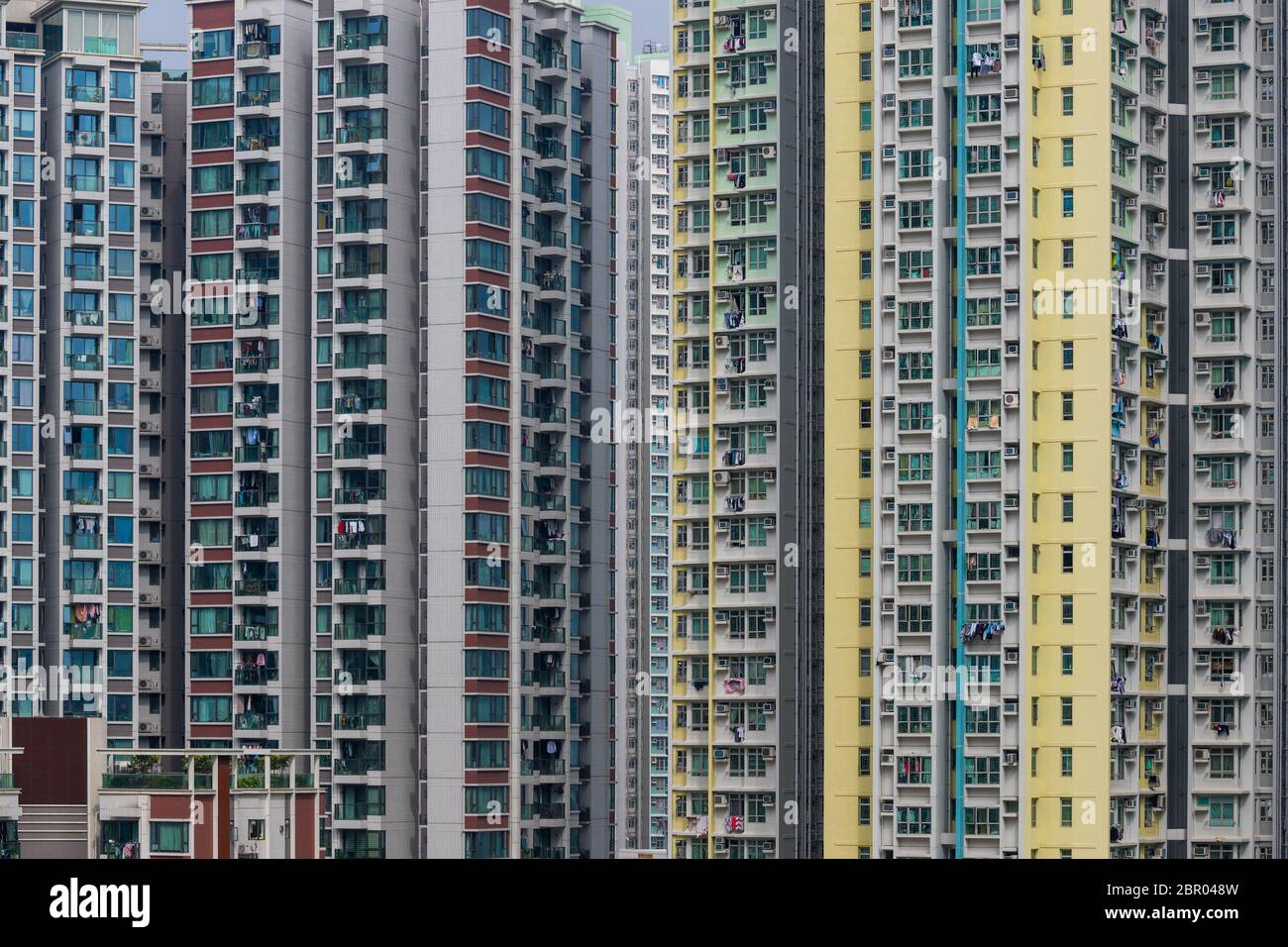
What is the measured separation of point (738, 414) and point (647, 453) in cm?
3163

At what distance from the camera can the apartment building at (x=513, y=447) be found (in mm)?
52094

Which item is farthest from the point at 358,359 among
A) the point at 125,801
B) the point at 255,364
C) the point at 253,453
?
the point at 125,801

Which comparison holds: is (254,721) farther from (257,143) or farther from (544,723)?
(257,143)

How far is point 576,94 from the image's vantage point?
2250 inches

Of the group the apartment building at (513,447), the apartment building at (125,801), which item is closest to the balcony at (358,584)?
the apartment building at (513,447)

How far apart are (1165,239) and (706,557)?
39.6 ft

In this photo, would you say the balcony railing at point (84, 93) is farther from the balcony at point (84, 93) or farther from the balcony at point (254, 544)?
the balcony at point (254, 544)

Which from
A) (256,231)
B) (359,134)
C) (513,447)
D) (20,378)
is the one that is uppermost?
(359,134)

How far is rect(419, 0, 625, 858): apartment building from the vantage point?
5209cm

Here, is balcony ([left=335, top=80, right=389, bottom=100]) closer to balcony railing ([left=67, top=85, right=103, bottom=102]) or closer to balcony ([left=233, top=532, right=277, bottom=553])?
balcony railing ([left=67, top=85, right=103, bottom=102])

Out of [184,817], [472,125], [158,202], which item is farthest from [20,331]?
[184,817]

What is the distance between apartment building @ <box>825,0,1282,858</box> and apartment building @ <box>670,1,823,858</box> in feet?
8.74

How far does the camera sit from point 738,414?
4950 cm

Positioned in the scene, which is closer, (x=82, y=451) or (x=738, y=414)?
(x=738, y=414)
